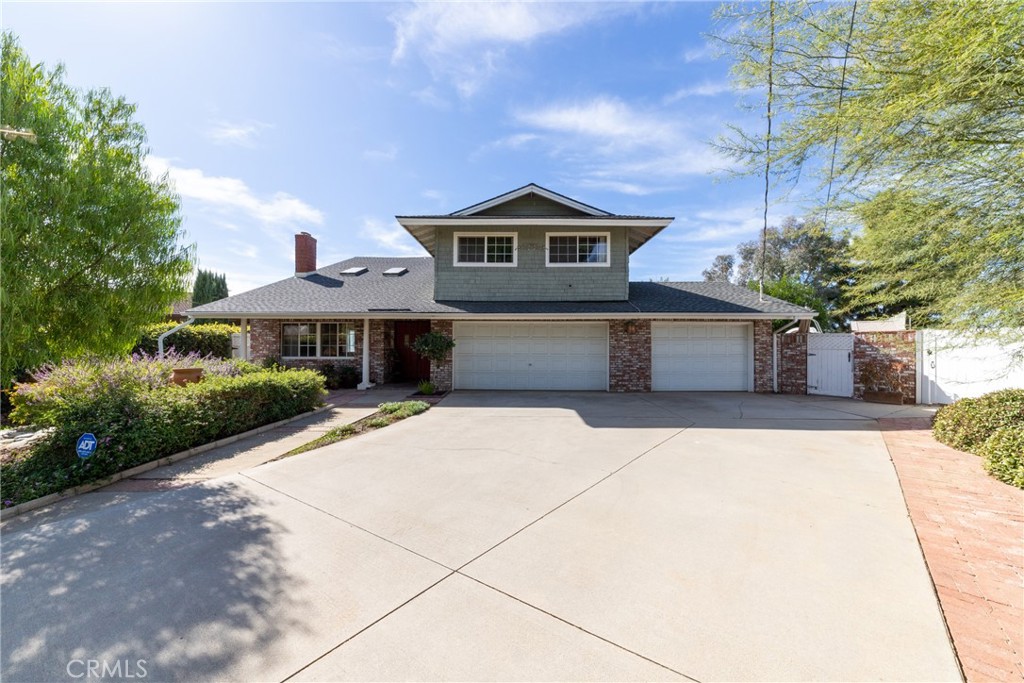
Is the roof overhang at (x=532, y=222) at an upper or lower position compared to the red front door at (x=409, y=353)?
upper

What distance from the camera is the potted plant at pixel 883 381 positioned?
11195 millimetres

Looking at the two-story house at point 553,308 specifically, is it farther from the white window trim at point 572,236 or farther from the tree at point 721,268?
the tree at point 721,268

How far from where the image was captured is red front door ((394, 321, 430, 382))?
15.1 m

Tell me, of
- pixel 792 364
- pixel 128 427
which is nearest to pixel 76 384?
pixel 128 427

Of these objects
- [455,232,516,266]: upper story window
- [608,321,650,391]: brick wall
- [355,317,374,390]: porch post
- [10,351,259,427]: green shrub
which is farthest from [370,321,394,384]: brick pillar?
[608,321,650,391]: brick wall

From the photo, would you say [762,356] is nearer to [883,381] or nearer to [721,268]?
[883,381]

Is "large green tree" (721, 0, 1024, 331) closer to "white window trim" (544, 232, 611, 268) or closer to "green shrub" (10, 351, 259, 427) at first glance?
"white window trim" (544, 232, 611, 268)

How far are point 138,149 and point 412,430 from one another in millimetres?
5837

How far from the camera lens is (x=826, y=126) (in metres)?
5.78

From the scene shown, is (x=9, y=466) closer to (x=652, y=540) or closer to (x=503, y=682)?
(x=503, y=682)

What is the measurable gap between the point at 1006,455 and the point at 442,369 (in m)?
11.4

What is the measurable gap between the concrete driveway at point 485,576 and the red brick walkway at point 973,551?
0.14 m

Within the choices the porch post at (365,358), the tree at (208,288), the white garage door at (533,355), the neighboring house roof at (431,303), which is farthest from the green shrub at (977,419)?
the tree at (208,288)

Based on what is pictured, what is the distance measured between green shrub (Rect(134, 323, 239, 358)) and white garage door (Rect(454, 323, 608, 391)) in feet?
34.9
